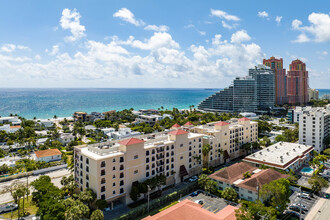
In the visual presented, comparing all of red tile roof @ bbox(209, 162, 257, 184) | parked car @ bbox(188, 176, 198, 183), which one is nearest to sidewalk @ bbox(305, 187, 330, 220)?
red tile roof @ bbox(209, 162, 257, 184)

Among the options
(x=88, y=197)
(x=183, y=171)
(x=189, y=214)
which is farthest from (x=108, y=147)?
(x=189, y=214)

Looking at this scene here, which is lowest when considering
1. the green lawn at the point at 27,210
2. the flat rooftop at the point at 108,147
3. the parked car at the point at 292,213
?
the parked car at the point at 292,213

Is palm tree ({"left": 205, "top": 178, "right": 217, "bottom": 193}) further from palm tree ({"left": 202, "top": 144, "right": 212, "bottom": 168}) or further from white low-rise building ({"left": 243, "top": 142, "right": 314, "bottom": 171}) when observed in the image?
white low-rise building ({"left": 243, "top": 142, "right": 314, "bottom": 171})

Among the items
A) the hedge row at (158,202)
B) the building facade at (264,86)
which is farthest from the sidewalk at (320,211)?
the building facade at (264,86)

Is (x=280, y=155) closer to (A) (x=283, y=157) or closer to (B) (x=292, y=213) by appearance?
(A) (x=283, y=157)

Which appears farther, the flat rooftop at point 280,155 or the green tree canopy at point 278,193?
the flat rooftop at point 280,155

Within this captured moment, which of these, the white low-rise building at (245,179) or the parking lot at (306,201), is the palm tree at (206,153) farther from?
the parking lot at (306,201)

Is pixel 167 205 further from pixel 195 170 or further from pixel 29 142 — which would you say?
pixel 29 142

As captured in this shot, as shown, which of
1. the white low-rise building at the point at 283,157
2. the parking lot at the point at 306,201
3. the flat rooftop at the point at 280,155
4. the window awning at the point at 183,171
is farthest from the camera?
the flat rooftop at the point at 280,155

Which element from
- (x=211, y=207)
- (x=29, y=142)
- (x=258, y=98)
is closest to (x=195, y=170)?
(x=211, y=207)
